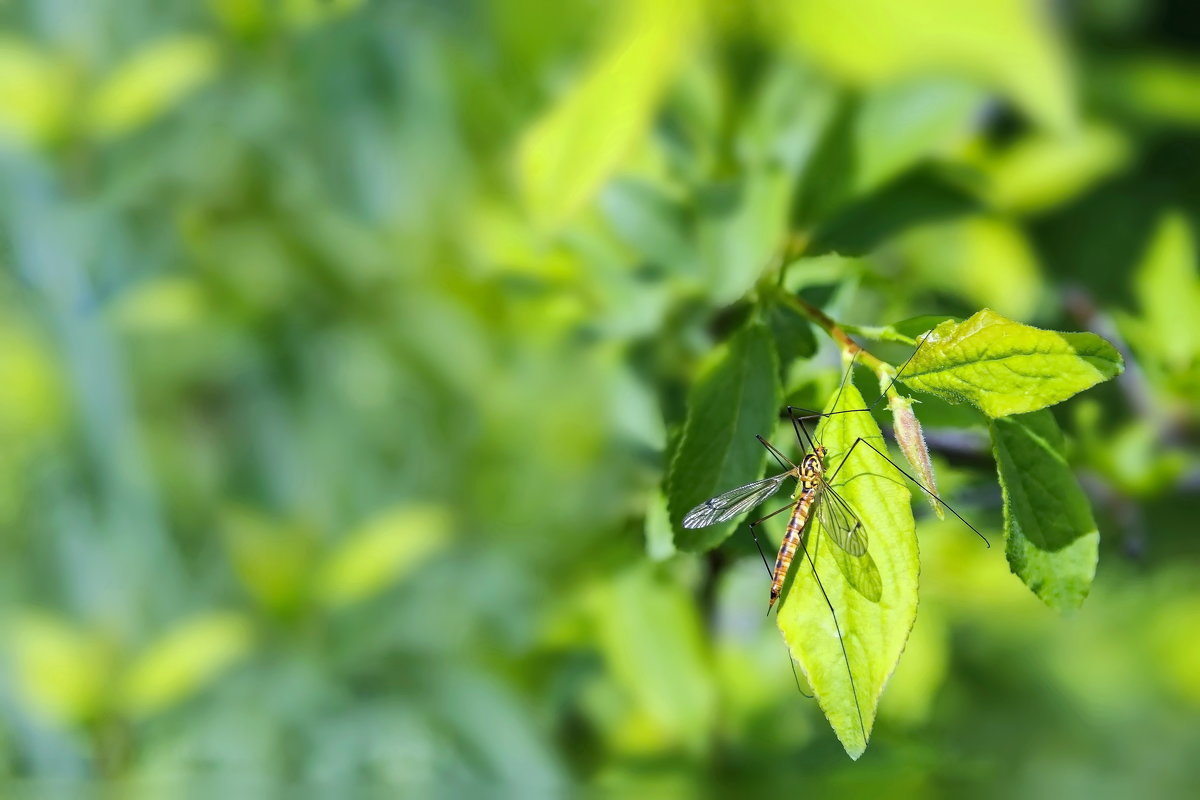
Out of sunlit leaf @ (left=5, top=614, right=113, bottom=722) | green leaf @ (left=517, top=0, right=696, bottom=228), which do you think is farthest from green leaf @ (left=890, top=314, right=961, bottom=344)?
sunlit leaf @ (left=5, top=614, right=113, bottom=722)

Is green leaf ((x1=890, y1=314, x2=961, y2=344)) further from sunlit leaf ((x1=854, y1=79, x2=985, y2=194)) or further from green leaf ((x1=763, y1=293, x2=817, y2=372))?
sunlit leaf ((x1=854, y1=79, x2=985, y2=194))

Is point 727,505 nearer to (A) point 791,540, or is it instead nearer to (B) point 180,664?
(A) point 791,540

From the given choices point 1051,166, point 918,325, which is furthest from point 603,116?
point 1051,166

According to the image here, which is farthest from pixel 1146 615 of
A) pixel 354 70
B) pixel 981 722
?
pixel 354 70

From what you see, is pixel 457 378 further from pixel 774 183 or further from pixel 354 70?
pixel 774 183

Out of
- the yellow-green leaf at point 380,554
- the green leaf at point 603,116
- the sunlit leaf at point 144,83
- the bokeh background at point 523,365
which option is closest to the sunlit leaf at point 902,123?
the bokeh background at point 523,365

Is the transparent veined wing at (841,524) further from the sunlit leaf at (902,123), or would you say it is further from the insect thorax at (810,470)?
the sunlit leaf at (902,123)

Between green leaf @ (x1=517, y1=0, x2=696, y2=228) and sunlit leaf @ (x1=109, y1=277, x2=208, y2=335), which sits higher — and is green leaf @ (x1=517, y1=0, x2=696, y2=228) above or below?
below
